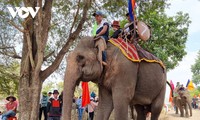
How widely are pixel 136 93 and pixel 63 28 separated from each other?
9.24 meters

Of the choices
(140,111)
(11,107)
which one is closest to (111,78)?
(140,111)

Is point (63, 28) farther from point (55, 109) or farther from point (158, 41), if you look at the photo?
point (158, 41)

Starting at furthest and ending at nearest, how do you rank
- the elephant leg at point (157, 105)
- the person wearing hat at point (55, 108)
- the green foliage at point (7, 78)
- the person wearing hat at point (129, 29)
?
the green foliage at point (7, 78), the person wearing hat at point (55, 108), the elephant leg at point (157, 105), the person wearing hat at point (129, 29)

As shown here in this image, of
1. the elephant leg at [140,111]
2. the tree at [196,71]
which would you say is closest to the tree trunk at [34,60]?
the elephant leg at [140,111]

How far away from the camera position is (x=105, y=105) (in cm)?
619

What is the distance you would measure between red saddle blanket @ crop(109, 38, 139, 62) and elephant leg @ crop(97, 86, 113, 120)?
0.82 meters

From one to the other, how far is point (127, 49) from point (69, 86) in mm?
1336

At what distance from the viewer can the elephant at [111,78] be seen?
18.1ft

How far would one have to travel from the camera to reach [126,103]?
5707 mm

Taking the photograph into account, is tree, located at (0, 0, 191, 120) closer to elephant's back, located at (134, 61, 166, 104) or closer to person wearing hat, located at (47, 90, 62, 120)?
person wearing hat, located at (47, 90, 62, 120)

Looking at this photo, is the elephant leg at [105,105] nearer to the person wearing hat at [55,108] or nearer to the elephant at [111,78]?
the elephant at [111,78]

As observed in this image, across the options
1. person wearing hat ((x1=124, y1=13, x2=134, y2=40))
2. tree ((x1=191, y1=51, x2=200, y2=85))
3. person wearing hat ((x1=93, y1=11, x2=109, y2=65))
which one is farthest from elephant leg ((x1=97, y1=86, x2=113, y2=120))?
tree ((x1=191, y1=51, x2=200, y2=85))

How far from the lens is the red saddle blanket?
5871 mm

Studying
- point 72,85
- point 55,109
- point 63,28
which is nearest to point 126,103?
point 72,85
